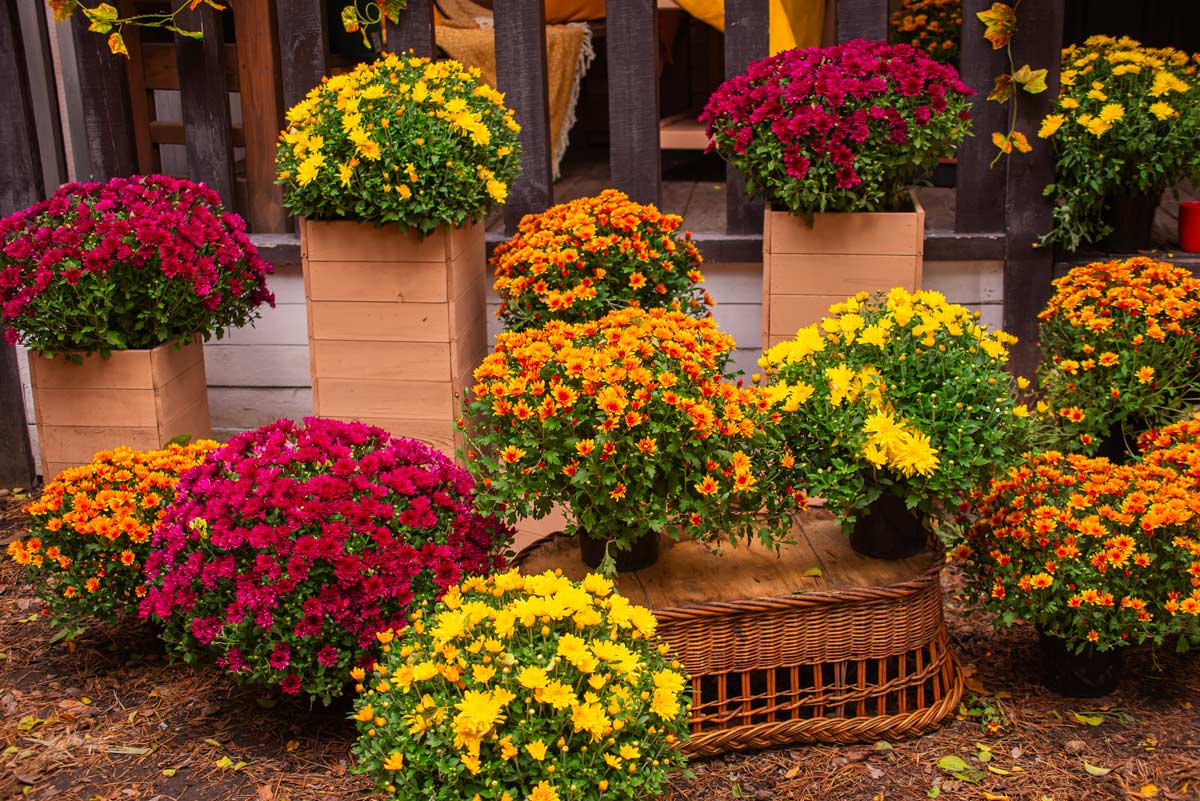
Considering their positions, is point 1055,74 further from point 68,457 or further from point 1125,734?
point 68,457

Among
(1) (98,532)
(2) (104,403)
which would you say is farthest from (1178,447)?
(2) (104,403)

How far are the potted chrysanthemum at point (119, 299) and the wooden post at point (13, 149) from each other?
21.5 inches

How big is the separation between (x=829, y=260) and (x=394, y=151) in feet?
3.99

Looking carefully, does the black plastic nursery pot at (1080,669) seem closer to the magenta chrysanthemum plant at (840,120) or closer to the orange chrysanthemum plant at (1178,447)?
the orange chrysanthemum plant at (1178,447)

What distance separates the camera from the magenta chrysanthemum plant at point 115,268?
3.20 m

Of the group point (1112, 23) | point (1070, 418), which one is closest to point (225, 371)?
point (1070, 418)

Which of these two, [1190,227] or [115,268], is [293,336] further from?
[1190,227]

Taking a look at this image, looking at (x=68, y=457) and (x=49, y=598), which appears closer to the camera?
(x=49, y=598)

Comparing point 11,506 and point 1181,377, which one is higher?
point 1181,377

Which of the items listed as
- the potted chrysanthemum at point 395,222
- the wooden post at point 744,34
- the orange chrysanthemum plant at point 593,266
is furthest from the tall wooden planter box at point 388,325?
the wooden post at point 744,34

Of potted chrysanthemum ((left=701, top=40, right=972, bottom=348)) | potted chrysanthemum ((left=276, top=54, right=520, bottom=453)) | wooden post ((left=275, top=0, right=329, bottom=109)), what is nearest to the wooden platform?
potted chrysanthemum ((left=276, top=54, right=520, bottom=453))

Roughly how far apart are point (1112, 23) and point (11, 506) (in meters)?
4.96

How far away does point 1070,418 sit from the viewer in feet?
10.5

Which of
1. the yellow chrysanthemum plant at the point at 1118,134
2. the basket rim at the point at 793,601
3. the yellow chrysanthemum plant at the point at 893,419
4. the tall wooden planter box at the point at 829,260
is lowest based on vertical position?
the basket rim at the point at 793,601
